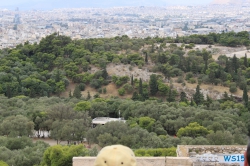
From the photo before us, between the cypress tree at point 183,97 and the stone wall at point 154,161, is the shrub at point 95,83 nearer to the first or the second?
the cypress tree at point 183,97

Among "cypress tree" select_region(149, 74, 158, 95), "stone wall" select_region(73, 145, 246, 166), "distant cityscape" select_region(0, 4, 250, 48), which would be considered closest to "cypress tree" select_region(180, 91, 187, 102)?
"cypress tree" select_region(149, 74, 158, 95)

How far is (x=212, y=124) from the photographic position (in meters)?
16.8

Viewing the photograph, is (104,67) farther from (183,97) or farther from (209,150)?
(209,150)

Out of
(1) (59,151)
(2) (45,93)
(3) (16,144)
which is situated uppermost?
(1) (59,151)

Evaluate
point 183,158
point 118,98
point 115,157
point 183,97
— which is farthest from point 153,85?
point 115,157

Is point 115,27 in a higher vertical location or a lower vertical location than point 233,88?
lower

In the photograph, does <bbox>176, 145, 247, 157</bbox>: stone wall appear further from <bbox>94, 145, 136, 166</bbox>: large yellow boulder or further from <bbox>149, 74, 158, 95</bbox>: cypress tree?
<bbox>149, 74, 158, 95</bbox>: cypress tree

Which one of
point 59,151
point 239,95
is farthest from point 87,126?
point 239,95

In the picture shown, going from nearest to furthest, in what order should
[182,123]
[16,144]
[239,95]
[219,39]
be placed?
[16,144] < [182,123] < [239,95] < [219,39]

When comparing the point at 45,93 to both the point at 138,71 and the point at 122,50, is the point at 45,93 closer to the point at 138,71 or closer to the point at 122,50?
the point at 138,71

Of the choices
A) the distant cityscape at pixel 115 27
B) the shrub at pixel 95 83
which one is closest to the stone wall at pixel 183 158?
the shrub at pixel 95 83

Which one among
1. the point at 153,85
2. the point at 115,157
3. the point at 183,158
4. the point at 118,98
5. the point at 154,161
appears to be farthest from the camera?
the point at 153,85

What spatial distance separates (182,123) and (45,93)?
14411 mm

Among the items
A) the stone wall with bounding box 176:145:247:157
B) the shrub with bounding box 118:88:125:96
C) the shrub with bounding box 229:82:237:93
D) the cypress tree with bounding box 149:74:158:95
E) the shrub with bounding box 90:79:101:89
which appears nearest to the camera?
the stone wall with bounding box 176:145:247:157
